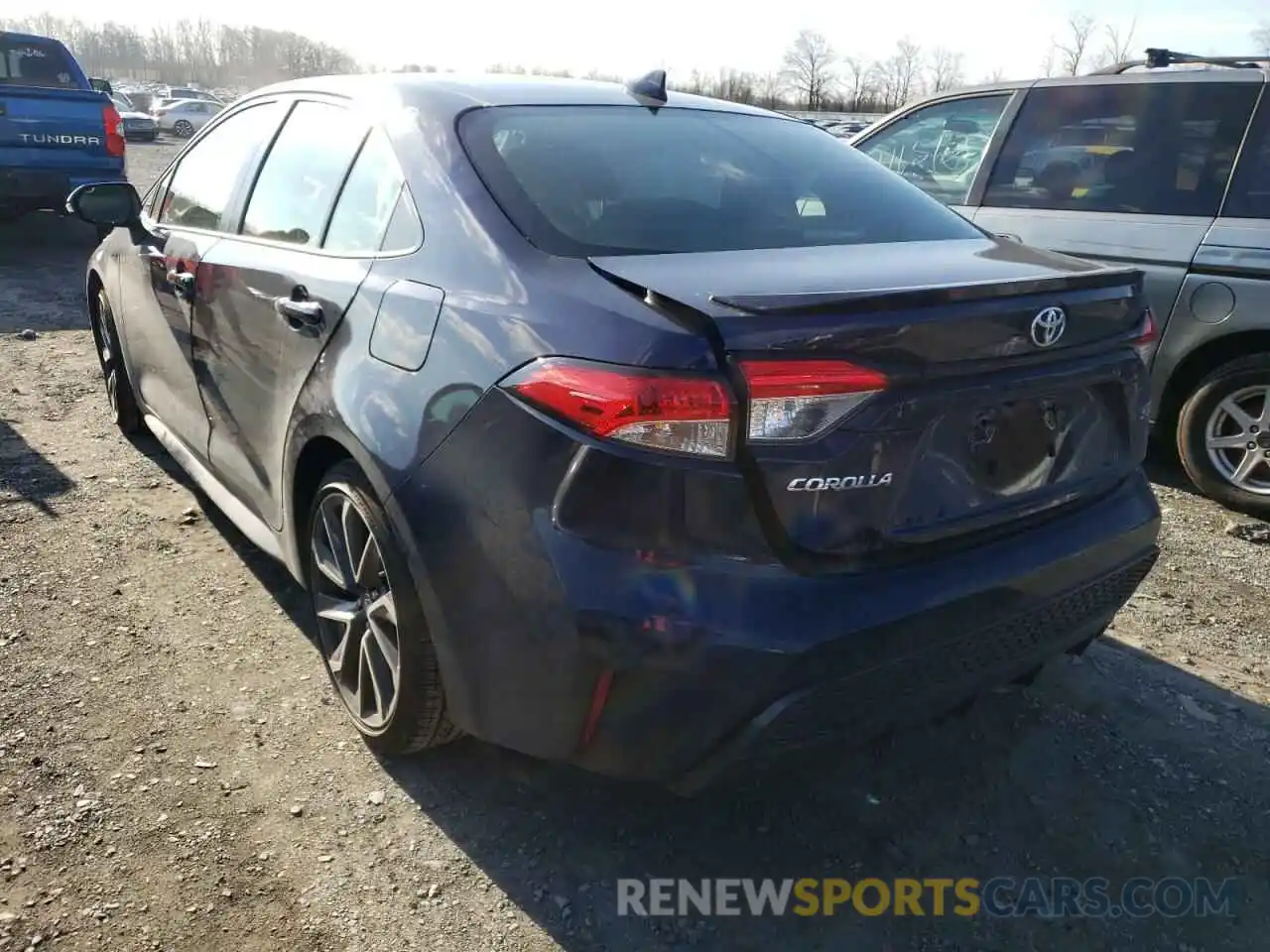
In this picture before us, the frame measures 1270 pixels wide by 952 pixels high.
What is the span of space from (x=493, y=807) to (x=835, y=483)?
124 centimetres

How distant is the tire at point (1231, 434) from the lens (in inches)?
168

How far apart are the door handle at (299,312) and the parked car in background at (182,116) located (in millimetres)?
41925

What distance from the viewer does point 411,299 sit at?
2270 mm

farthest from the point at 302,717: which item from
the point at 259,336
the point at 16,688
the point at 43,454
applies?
the point at 43,454

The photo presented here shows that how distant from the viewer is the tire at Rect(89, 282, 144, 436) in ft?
15.5

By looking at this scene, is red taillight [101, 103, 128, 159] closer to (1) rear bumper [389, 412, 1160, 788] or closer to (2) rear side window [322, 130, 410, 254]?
(2) rear side window [322, 130, 410, 254]

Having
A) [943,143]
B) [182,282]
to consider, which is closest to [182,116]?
[943,143]

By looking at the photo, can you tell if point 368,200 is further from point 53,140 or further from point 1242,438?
point 53,140

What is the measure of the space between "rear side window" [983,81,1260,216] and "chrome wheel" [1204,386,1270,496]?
2.65 ft

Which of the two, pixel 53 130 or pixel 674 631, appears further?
pixel 53 130

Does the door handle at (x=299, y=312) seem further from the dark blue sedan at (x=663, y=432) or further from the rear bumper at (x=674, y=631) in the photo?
the rear bumper at (x=674, y=631)

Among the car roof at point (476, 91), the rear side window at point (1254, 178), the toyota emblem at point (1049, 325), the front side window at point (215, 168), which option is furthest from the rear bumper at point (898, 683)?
the rear side window at point (1254, 178)

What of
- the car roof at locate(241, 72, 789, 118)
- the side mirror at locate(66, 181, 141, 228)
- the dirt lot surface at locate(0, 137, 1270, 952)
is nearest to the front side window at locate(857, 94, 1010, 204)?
the car roof at locate(241, 72, 789, 118)

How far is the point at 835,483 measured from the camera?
1.83m
